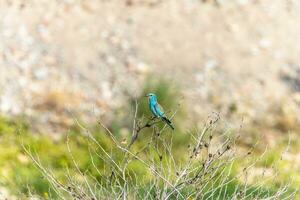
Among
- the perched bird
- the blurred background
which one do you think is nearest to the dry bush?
the perched bird

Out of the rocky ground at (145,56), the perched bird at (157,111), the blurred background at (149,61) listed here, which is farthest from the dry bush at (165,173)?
the rocky ground at (145,56)

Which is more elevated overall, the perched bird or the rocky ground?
the perched bird

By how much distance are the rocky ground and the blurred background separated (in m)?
0.02

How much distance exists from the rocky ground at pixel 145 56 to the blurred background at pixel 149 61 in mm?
15

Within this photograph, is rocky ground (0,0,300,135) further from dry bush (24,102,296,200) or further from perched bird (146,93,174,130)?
perched bird (146,93,174,130)

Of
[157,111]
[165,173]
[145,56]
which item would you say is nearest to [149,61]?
[145,56]

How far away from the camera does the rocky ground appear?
13164 mm

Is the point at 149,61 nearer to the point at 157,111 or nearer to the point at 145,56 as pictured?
the point at 145,56

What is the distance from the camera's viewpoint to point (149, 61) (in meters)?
13.9

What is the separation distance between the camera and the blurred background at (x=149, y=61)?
503 inches

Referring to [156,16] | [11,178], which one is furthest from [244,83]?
[11,178]

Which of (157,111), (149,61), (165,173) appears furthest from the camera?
(149,61)

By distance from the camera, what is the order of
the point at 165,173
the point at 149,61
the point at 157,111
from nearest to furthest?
the point at 157,111, the point at 165,173, the point at 149,61

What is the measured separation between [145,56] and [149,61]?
120 millimetres
